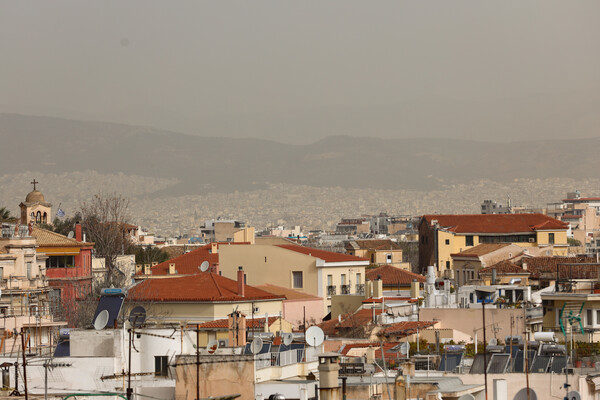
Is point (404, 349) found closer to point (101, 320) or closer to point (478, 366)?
point (478, 366)

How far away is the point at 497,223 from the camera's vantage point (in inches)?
3686

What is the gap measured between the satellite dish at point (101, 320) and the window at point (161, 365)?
0.81 m

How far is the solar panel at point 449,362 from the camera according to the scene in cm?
2216

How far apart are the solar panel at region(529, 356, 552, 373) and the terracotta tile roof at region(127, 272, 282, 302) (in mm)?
21001

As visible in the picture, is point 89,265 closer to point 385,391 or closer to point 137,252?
point 137,252

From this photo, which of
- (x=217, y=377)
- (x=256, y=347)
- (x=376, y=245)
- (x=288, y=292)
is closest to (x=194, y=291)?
(x=288, y=292)

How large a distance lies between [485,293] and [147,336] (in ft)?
61.7

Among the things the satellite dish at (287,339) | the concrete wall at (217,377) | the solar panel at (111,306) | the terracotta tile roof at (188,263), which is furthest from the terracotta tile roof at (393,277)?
the concrete wall at (217,377)

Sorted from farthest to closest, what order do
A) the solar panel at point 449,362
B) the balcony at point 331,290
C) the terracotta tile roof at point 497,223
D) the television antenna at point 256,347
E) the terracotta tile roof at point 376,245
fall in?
the terracotta tile roof at point 376,245
the terracotta tile roof at point 497,223
the balcony at point 331,290
the solar panel at point 449,362
the television antenna at point 256,347

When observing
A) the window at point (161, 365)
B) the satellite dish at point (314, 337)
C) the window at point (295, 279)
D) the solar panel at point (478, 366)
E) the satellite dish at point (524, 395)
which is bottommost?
the satellite dish at point (524, 395)

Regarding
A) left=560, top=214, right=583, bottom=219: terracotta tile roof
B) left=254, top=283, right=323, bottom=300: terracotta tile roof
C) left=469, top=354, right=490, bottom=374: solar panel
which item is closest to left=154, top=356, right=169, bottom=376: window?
left=469, top=354, right=490, bottom=374: solar panel

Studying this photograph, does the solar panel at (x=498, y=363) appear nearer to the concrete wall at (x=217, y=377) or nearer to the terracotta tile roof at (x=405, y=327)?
the concrete wall at (x=217, y=377)

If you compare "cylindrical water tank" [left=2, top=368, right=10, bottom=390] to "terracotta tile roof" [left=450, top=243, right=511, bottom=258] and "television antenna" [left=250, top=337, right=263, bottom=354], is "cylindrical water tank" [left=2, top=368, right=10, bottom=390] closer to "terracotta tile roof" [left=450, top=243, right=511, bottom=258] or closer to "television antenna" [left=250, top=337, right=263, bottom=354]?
"television antenna" [left=250, top=337, right=263, bottom=354]

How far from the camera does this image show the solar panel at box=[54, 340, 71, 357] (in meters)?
19.1
